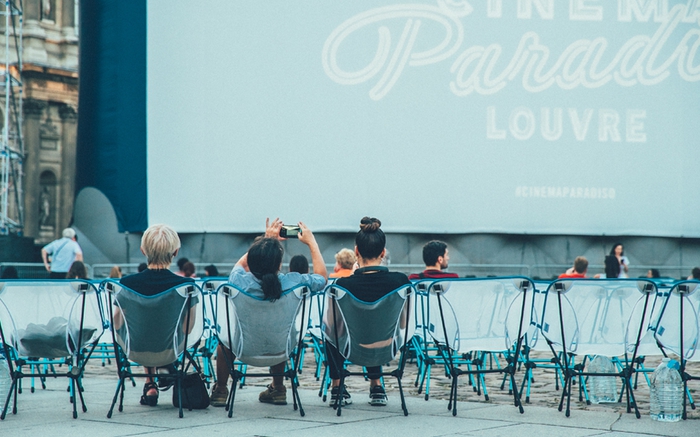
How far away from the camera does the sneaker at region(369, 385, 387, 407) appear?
18.8ft

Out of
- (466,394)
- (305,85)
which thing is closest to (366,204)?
(305,85)

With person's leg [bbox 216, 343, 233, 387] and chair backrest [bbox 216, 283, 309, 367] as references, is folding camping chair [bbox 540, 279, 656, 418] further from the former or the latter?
person's leg [bbox 216, 343, 233, 387]

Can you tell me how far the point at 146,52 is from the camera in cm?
1730

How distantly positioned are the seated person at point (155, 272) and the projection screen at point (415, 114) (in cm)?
1138

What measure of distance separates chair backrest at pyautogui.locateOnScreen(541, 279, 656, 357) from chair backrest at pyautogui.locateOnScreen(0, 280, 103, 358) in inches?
119

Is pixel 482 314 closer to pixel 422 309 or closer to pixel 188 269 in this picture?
pixel 422 309

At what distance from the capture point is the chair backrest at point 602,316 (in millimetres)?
5477

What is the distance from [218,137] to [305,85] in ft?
6.57

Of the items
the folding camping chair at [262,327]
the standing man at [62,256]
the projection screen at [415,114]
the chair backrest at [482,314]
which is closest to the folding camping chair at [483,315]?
the chair backrest at [482,314]

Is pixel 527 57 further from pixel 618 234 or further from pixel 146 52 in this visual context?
pixel 146 52

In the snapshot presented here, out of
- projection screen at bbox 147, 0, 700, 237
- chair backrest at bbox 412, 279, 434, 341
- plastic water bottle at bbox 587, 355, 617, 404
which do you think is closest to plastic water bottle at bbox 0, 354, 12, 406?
chair backrest at bbox 412, 279, 434, 341

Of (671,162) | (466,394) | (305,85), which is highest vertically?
(305,85)

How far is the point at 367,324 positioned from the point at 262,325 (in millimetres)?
646

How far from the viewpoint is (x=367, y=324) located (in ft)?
17.5
